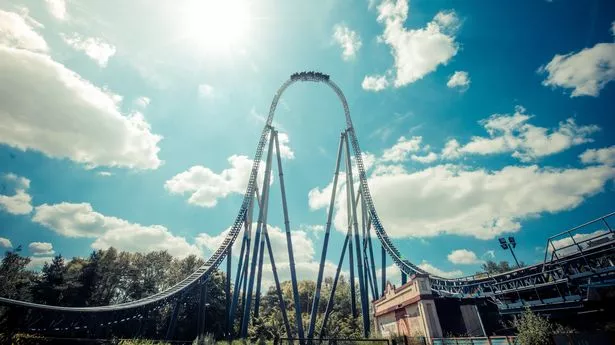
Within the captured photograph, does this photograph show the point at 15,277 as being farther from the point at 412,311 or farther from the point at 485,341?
the point at 485,341

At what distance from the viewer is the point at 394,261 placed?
55.9ft

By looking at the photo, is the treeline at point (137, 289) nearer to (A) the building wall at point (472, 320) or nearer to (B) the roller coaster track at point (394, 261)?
(B) the roller coaster track at point (394, 261)

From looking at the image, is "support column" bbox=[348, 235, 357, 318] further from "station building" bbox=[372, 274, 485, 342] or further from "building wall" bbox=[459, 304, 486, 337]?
"building wall" bbox=[459, 304, 486, 337]

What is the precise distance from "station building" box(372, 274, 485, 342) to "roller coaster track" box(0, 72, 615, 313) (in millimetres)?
938

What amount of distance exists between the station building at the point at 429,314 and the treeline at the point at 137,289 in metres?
5.40

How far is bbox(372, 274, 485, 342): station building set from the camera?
38.5ft

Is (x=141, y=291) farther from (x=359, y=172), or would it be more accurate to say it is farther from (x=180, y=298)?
(x=359, y=172)

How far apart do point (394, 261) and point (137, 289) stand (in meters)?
31.4

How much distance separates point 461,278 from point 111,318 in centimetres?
1666

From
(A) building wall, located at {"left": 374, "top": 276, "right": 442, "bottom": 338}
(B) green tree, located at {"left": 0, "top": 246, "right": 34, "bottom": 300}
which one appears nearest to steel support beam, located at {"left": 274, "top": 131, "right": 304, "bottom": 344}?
(A) building wall, located at {"left": 374, "top": 276, "right": 442, "bottom": 338}

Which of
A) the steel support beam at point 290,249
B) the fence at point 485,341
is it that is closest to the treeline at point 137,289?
the steel support beam at point 290,249

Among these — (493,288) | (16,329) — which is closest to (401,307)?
(493,288)

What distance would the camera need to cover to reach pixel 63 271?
26.4 m

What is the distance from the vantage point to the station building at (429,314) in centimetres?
1174
